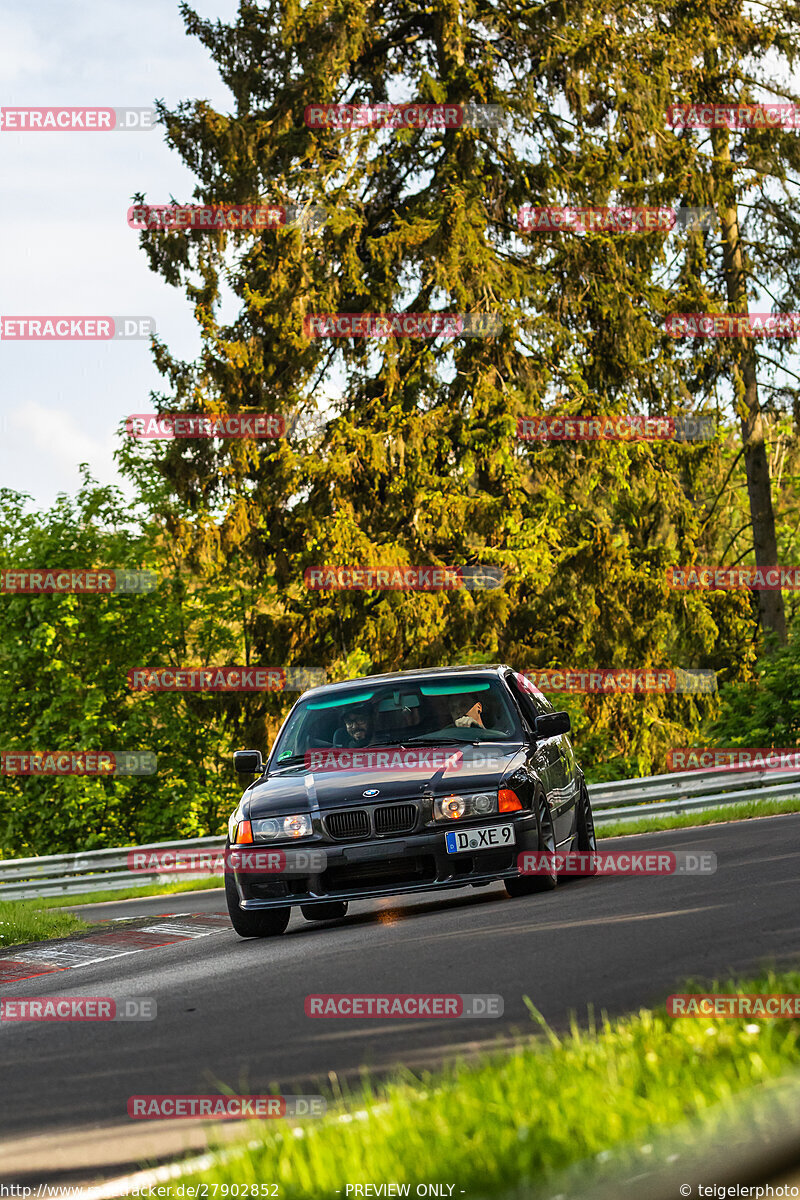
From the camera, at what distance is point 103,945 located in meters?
12.3

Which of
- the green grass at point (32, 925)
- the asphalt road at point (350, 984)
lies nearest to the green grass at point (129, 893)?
the green grass at point (32, 925)

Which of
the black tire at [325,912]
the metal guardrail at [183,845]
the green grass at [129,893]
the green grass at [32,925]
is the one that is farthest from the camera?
the metal guardrail at [183,845]

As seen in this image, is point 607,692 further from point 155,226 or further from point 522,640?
point 155,226

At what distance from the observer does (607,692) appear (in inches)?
1121

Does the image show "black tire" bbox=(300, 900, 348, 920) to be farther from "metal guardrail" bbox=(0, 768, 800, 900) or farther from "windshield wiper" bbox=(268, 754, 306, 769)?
"metal guardrail" bbox=(0, 768, 800, 900)

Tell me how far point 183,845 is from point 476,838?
11.9 m

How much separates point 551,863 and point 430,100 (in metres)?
21.5

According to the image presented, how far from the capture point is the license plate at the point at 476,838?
369 inches

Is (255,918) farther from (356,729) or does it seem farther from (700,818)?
(700,818)

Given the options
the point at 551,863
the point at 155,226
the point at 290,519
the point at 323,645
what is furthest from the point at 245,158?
the point at 551,863

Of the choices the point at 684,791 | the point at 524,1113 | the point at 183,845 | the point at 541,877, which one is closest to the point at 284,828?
the point at 541,877

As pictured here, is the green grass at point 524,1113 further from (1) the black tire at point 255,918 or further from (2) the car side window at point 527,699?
(2) the car side window at point 527,699

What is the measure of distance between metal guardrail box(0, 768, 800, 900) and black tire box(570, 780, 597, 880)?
7908mm

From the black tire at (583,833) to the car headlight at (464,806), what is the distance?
81.7 inches
